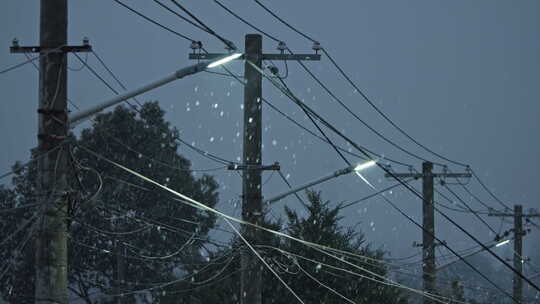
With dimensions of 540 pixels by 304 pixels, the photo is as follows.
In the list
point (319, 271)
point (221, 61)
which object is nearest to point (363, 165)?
point (221, 61)

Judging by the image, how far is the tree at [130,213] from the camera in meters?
47.5

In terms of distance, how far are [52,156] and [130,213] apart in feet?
125

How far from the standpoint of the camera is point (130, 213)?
47531mm

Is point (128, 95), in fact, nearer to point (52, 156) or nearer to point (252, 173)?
point (52, 156)

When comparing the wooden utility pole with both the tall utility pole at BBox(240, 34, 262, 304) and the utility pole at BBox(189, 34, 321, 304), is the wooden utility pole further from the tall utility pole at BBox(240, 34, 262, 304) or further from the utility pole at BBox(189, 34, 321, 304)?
the tall utility pole at BBox(240, 34, 262, 304)

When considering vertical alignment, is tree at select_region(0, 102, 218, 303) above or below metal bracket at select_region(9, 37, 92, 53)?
above

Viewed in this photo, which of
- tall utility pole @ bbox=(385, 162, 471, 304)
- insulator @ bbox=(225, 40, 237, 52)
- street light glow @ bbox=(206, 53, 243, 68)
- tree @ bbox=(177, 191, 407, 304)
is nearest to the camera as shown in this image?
street light glow @ bbox=(206, 53, 243, 68)

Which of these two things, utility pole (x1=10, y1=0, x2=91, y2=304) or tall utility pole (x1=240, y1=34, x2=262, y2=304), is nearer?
utility pole (x1=10, y1=0, x2=91, y2=304)

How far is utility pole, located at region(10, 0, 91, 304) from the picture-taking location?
9.62 m

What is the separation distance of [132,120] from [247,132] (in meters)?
38.6

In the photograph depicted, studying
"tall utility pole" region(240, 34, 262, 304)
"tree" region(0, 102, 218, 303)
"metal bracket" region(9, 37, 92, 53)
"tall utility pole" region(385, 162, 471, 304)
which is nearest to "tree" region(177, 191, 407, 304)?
"tall utility pole" region(385, 162, 471, 304)

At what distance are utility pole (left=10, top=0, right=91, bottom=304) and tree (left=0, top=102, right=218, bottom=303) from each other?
34.9m

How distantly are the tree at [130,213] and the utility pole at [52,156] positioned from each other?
34941 millimetres

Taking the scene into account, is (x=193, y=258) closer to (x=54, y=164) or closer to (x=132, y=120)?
(x=132, y=120)
